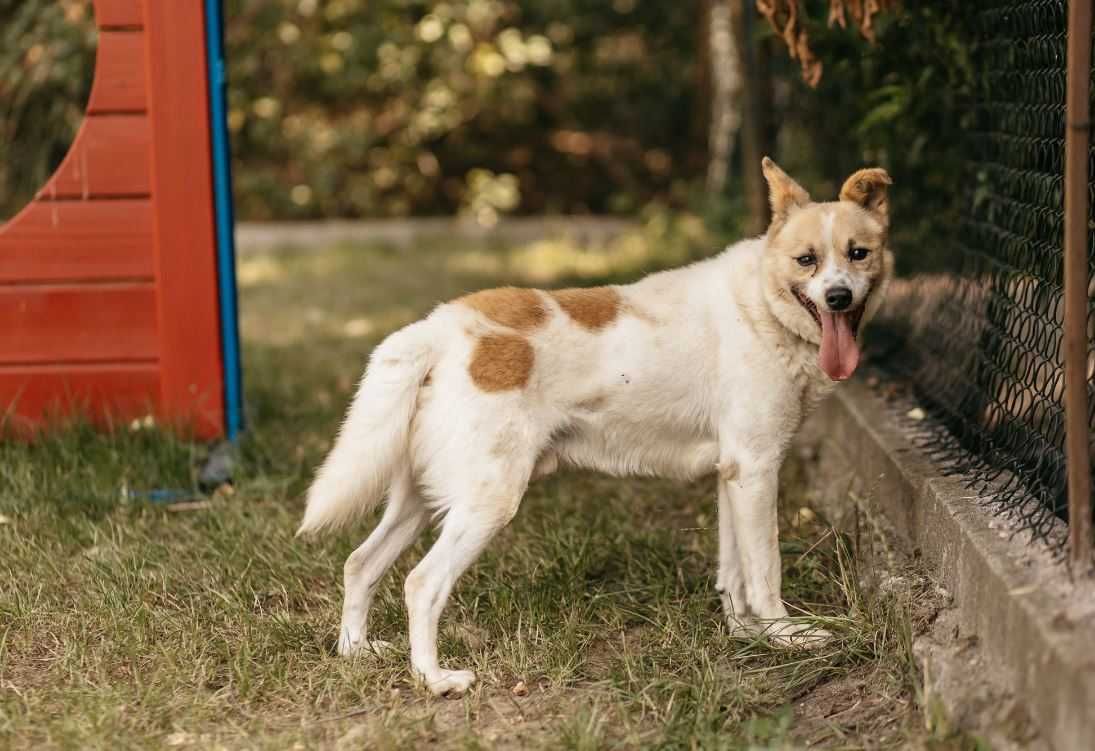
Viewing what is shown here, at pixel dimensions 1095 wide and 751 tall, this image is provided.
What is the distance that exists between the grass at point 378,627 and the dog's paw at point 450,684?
47 mm

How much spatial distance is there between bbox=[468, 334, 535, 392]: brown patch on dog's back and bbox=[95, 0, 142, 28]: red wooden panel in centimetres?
212

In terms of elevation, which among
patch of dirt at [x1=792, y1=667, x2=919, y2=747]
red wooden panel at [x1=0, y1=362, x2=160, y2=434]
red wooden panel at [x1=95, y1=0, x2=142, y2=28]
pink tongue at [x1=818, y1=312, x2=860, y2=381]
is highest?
red wooden panel at [x1=95, y1=0, x2=142, y2=28]

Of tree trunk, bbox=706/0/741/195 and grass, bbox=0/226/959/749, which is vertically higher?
tree trunk, bbox=706/0/741/195

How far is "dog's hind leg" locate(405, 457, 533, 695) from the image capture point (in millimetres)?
3066

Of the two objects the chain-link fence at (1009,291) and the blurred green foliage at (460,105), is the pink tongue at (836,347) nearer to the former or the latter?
the chain-link fence at (1009,291)

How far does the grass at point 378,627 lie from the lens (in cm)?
283

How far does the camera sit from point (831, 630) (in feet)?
10.6

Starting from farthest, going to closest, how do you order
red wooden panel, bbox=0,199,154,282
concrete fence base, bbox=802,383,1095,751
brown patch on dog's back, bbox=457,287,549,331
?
red wooden panel, bbox=0,199,154,282 → brown patch on dog's back, bbox=457,287,549,331 → concrete fence base, bbox=802,383,1095,751

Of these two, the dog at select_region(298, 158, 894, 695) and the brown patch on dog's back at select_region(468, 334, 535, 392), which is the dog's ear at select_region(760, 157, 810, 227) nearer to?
the dog at select_region(298, 158, 894, 695)

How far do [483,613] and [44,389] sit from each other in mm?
2053

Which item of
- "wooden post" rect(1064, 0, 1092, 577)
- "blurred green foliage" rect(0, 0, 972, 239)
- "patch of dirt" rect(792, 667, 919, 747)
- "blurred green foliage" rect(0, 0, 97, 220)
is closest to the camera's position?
"wooden post" rect(1064, 0, 1092, 577)

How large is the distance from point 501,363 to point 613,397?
1.04 feet

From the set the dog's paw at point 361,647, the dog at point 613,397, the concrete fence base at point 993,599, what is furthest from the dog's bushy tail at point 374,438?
the concrete fence base at point 993,599

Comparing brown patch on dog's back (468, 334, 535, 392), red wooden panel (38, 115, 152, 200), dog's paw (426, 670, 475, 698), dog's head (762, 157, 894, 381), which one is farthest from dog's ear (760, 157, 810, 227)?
red wooden panel (38, 115, 152, 200)
